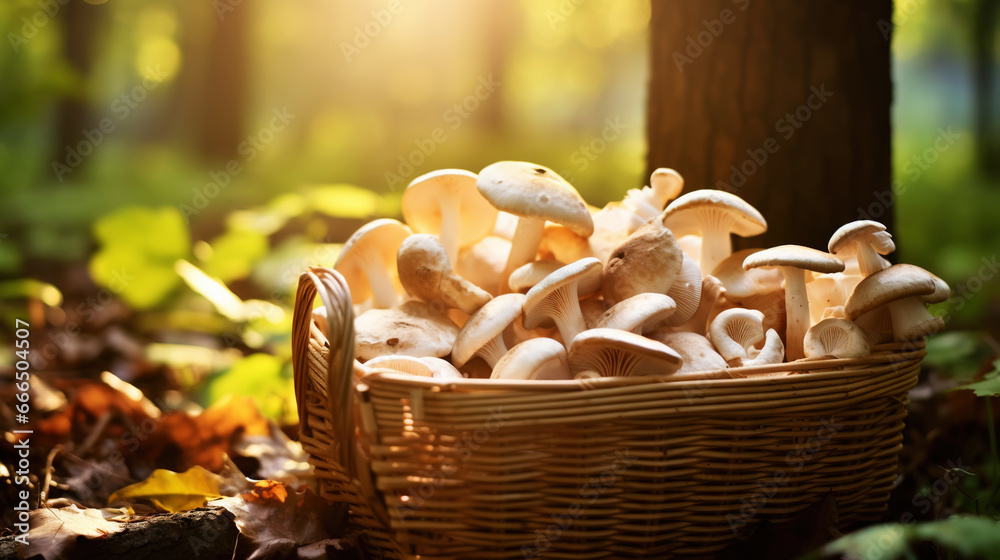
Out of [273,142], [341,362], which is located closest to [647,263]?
[341,362]

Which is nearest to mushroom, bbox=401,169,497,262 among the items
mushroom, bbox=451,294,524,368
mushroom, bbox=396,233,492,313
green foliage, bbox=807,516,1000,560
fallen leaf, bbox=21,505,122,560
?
mushroom, bbox=396,233,492,313

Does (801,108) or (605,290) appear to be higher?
(801,108)

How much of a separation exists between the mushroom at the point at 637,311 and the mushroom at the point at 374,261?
2.52ft

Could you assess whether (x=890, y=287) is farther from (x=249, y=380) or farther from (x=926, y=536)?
(x=249, y=380)

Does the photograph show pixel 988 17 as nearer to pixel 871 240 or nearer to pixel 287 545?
pixel 871 240

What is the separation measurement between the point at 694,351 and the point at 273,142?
18611 mm

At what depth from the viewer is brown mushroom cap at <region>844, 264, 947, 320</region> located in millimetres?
1634

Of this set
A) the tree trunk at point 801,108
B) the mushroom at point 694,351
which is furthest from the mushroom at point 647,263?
the tree trunk at point 801,108

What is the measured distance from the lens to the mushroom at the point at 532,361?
158 cm

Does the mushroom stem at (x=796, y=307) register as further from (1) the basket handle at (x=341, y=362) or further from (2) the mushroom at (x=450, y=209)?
(1) the basket handle at (x=341, y=362)

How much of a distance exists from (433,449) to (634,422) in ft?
1.43

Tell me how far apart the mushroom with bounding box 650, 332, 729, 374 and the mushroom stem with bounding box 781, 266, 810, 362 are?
0.26 m

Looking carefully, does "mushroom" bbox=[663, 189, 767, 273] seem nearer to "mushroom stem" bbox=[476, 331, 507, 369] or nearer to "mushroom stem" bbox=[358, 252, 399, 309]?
"mushroom stem" bbox=[476, 331, 507, 369]

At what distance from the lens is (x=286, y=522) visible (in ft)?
5.91
